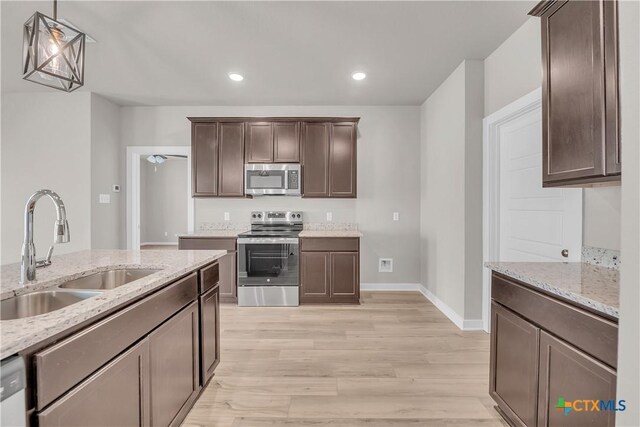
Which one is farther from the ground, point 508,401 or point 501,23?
point 501,23

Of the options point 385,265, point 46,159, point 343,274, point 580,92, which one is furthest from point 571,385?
point 46,159

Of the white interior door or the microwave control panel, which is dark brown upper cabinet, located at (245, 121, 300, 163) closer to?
the microwave control panel

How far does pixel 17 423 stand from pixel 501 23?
138 inches

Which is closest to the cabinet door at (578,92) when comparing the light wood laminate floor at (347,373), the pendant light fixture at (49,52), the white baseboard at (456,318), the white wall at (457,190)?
the white wall at (457,190)

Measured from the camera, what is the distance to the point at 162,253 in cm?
228

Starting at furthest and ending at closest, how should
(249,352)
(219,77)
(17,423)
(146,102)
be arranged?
(146,102) → (219,77) → (249,352) → (17,423)

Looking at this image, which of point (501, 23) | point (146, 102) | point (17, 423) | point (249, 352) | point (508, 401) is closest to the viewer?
point (17, 423)

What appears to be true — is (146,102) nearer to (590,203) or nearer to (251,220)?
(251,220)

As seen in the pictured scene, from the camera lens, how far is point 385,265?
4.66 metres

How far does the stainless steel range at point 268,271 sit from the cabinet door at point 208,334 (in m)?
1.70

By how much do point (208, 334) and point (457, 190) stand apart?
2.74 m

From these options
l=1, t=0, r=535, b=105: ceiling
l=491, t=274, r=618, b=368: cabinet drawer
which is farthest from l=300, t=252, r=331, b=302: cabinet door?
l=491, t=274, r=618, b=368: cabinet drawer

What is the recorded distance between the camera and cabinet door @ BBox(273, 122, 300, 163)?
4316mm

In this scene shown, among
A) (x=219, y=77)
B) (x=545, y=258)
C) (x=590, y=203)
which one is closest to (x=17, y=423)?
(x=590, y=203)
